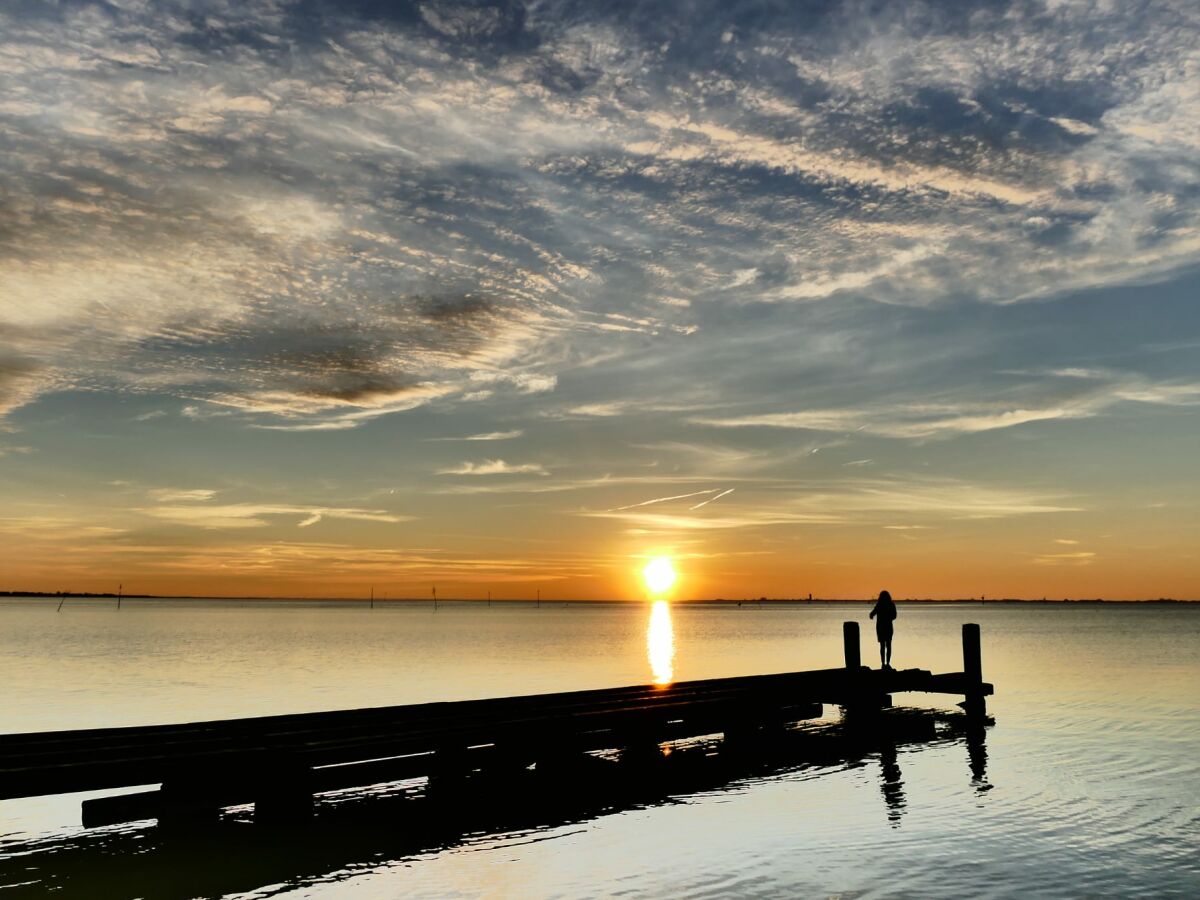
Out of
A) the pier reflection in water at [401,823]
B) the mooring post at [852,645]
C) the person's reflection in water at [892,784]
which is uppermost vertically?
the mooring post at [852,645]

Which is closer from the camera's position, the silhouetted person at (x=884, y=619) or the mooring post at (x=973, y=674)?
the mooring post at (x=973, y=674)

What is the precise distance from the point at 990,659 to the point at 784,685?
3966 centimetres

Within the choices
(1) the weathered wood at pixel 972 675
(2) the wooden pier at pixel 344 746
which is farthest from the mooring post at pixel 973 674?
(2) the wooden pier at pixel 344 746

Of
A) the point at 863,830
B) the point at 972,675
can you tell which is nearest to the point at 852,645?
the point at 972,675

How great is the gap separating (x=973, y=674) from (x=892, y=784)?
33.2 ft

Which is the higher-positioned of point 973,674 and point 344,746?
point 344,746

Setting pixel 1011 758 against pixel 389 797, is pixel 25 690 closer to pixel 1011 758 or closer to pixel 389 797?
pixel 389 797

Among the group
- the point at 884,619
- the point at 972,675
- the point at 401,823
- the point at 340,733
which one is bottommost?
the point at 401,823

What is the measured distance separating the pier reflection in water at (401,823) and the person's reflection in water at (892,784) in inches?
1.4

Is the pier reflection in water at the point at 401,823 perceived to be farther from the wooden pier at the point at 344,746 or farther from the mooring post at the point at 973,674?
the mooring post at the point at 973,674

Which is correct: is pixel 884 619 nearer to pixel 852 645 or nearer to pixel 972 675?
pixel 852 645

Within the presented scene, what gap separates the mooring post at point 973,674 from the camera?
2634 centimetres

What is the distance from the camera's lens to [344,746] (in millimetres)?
13930

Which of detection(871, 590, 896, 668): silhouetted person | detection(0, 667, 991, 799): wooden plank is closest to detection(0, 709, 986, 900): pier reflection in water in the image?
detection(0, 667, 991, 799): wooden plank
